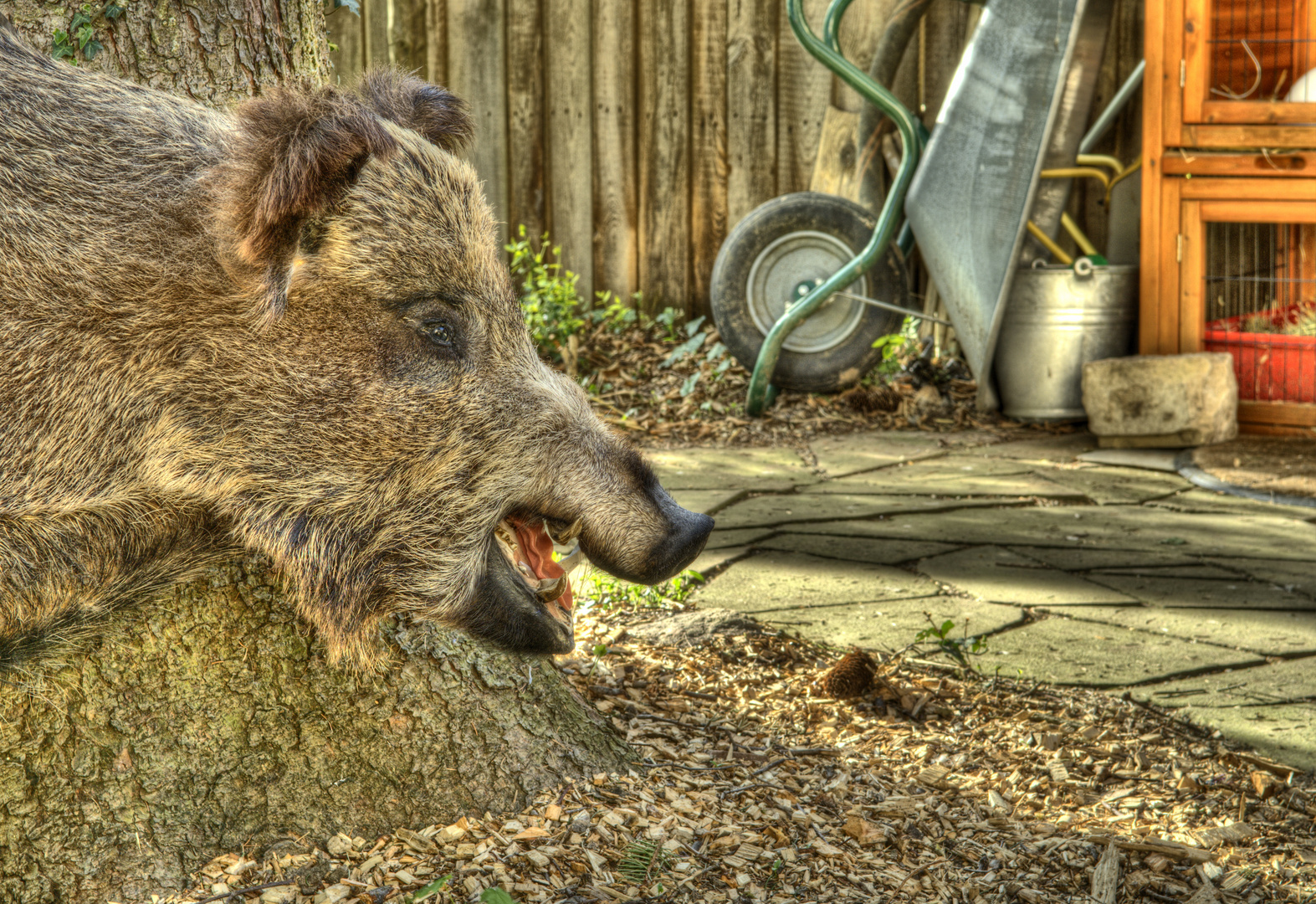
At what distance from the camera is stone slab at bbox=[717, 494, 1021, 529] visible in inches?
187

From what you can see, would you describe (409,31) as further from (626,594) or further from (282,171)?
(282,171)

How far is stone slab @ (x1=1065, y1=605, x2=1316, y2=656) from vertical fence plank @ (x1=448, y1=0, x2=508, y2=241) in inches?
201

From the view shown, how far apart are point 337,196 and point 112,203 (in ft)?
1.11

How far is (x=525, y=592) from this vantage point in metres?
1.89

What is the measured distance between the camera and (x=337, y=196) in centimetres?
171

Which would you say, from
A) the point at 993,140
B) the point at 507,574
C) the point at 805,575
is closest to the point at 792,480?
the point at 805,575

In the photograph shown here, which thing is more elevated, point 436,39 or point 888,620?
point 436,39

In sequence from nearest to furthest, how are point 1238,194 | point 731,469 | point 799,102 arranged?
point 731,469
point 1238,194
point 799,102

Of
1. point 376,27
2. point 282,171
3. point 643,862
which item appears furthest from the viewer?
point 376,27

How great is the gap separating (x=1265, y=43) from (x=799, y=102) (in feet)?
8.77

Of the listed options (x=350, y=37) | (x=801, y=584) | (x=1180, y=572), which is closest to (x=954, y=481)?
(x=1180, y=572)

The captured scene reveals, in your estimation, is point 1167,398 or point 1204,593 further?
point 1167,398

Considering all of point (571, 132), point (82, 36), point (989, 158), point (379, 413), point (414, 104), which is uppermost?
point (571, 132)

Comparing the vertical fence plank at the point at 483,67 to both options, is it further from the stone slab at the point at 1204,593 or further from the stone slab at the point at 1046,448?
the stone slab at the point at 1204,593
